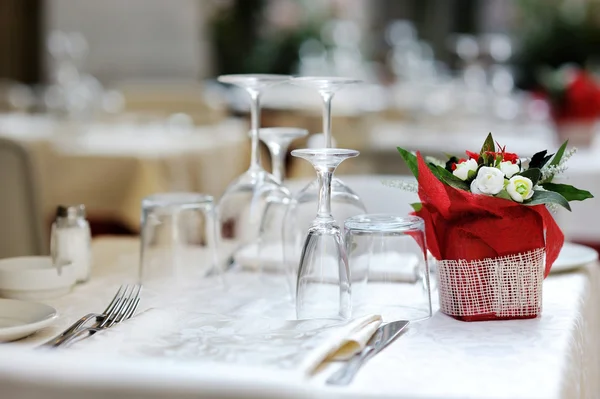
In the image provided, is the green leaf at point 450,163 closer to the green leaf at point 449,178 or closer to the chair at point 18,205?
the green leaf at point 449,178

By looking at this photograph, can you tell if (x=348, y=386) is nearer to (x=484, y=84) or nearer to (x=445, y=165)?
(x=445, y=165)

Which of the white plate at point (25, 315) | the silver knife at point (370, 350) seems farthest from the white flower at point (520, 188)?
the white plate at point (25, 315)

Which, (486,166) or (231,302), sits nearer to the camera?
(486,166)

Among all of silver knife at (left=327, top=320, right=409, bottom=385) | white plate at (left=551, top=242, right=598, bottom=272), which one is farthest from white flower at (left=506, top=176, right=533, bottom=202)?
white plate at (left=551, top=242, right=598, bottom=272)

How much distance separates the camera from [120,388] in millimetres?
671

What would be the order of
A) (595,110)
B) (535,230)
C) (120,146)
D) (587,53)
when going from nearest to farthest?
(535,230)
(595,110)
(120,146)
(587,53)

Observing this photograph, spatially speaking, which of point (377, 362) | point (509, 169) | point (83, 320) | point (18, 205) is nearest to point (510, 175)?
point (509, 169)

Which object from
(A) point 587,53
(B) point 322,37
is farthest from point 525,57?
(B) point 322,37

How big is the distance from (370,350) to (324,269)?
207 millimetres

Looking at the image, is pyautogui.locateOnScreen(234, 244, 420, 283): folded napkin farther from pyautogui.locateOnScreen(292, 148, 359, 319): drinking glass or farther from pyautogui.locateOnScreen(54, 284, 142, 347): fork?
pyautogui.locateOnScreen(54, 284, 142, 347): fork

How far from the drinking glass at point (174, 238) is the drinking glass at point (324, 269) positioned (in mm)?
279

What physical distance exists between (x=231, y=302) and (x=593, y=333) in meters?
0.57

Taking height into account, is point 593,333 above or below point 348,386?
below

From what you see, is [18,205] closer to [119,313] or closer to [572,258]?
[119,313]
